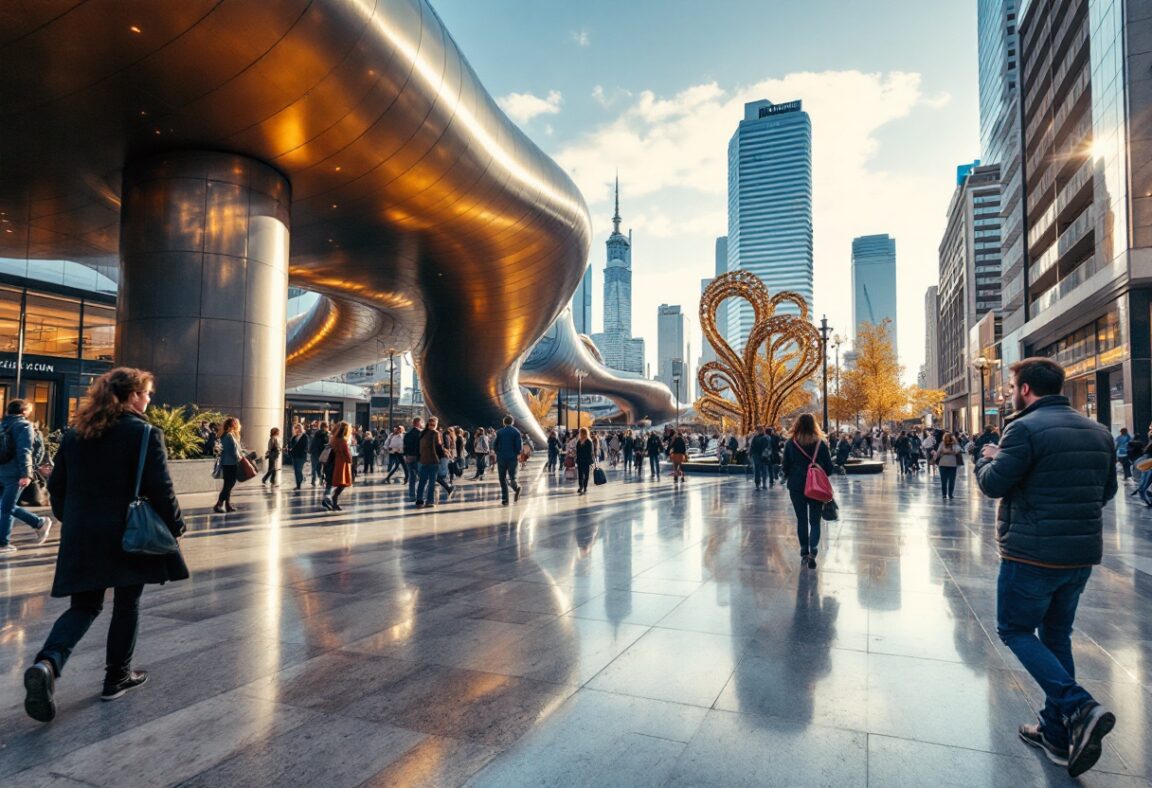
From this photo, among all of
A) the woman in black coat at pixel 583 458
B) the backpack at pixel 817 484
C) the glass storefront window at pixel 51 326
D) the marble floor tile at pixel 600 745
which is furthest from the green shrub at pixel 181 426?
the glass storefront window at pixel 51 326

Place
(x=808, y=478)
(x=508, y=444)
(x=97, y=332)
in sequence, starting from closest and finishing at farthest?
(x=808, y=478) → (x=508, y=444) → (x=97, y=332)

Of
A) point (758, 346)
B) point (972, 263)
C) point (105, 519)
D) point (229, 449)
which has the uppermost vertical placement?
point (972, 263)

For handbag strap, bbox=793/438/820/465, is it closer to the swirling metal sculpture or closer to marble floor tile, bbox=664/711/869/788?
marble floor tile, bbox=664/711/869/788

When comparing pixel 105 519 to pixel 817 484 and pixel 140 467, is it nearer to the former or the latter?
pixel 140 467

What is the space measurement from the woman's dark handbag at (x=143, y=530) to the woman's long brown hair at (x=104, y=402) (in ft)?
0.64

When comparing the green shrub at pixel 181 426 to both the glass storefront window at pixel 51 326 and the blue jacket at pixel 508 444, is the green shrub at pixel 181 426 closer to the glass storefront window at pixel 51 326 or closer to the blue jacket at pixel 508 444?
the blue jacket at pixel 508 444

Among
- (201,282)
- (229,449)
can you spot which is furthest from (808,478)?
(201,282)

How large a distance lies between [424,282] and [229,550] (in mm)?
19518

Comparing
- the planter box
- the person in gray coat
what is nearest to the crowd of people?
the person in gray coat

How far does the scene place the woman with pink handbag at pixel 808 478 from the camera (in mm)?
6906

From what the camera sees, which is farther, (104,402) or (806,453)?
(806,453)

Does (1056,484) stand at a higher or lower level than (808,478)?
higher

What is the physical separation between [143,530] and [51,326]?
32.7 m

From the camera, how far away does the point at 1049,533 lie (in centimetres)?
291
